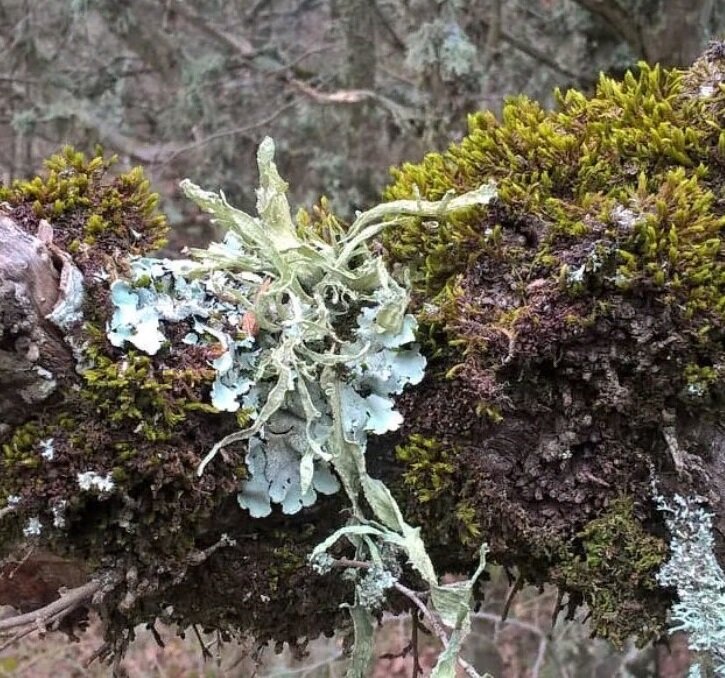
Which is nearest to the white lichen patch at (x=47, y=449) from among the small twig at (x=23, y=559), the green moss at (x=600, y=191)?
the small twig at (x=23, y=559)

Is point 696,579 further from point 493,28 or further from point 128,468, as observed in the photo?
point 493,28

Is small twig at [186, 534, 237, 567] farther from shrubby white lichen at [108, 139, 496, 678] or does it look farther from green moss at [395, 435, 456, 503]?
green moss at [395, 435, 456, 503]

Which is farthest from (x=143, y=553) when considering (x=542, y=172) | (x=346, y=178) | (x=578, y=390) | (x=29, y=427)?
(x=346, y=178)

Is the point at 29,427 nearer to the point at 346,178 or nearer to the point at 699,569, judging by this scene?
the point at 699,569

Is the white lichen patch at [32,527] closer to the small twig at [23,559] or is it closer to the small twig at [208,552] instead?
the small twig at [23,559]

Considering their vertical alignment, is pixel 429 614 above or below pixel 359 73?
below

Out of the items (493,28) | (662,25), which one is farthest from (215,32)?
(662,25)
